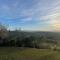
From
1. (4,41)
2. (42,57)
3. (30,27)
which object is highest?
(30,27)

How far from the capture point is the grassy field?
236 cm

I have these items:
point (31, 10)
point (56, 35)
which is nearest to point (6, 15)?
point (31, 10)

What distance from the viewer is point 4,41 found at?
267cm

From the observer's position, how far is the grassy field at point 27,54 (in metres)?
2.36

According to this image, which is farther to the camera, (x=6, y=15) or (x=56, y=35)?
(x=6, y=15)

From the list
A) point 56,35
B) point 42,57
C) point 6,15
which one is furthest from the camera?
point 6,15

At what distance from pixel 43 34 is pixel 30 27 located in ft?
0.98

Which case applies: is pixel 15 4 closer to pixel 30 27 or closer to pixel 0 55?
pixel 30 27

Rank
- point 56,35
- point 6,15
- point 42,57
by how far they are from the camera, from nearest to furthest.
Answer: point 42,57, point 56,35, point 6,15

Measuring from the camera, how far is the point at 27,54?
2.45 meters

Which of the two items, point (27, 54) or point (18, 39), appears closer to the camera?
point (27, 54)

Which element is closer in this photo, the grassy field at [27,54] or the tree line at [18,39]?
the grassy field at [27,54]

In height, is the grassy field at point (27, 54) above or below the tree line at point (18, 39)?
below

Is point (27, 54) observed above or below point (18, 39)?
below
